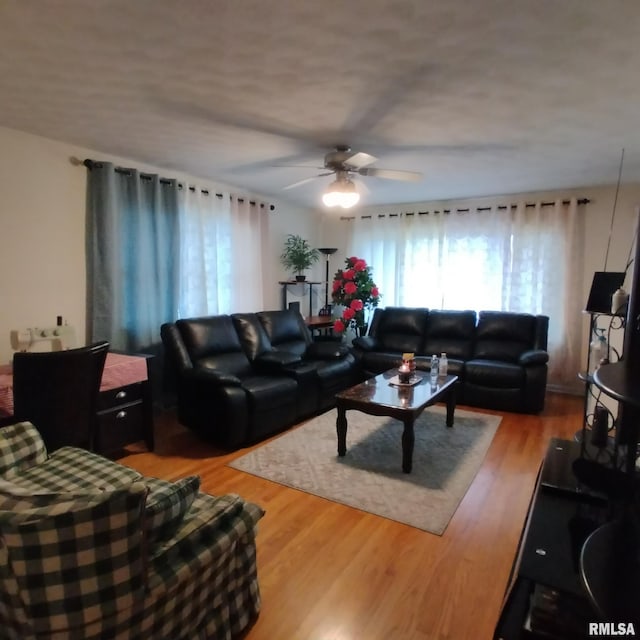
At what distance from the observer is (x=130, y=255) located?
11.7 ft

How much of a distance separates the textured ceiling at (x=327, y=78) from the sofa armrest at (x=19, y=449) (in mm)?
1618

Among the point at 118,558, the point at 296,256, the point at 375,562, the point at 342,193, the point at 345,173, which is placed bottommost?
the point at 375,562

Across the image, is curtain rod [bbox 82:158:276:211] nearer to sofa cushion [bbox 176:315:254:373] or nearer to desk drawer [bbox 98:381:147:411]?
sofa cushion [bbox 176:315:254:373]

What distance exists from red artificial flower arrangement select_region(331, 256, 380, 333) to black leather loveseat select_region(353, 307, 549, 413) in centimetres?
29

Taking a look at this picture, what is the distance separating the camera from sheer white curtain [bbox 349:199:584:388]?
14.9ft

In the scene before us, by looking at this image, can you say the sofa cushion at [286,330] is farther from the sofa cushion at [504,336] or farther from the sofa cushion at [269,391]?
the sofa cushion at [504,336]

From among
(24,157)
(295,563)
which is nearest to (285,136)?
(24,157)

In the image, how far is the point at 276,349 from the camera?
4.18 m

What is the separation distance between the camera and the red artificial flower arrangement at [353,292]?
4.93 meters

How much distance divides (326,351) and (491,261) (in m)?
2.35

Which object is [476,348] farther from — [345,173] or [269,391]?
[345,173]

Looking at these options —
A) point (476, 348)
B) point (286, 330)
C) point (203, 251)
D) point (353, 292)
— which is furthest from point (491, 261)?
point (203, 251)

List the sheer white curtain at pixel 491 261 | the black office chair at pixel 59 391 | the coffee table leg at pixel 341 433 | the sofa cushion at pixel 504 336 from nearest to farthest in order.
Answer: the black office chair at pixel 59 391 < the coffee table leg at pixel 341 433 < the sofa cushion at pixel 504 336 < the sheer white curtain at pixel 491 261

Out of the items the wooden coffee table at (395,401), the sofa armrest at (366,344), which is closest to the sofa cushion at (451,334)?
the sofa armrest at (366,344)
